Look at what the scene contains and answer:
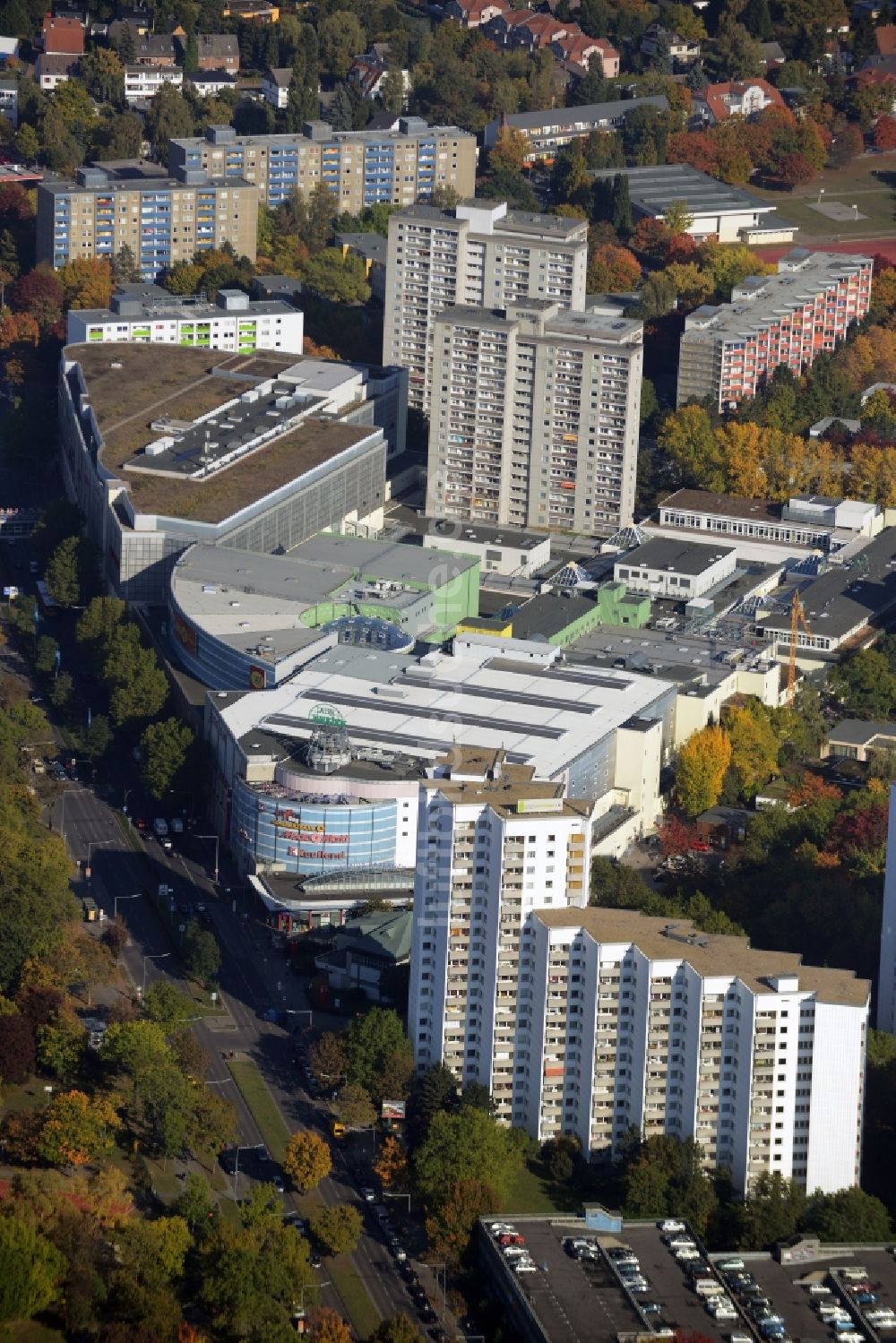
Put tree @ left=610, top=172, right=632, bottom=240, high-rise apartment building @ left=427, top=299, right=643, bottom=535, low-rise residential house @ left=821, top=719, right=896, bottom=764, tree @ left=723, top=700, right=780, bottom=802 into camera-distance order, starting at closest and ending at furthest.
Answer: tree @ left=723, top=700, right=780, bottom=802 < low-rise residential house @ left=821, top=719, right=896, bottom=764 < high-rise apartment building @ left=427, top=299, right=643, bottom=535 < tree @ left=610, top=172, right=632, bottom=240

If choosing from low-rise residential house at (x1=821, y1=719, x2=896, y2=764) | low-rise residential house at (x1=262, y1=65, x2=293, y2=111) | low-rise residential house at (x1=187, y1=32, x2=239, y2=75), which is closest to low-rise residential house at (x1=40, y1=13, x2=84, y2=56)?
low-rise residential house at (x1=187, y1=32, x2=239, y2=75)

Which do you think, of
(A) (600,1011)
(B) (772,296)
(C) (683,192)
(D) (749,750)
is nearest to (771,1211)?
(A) (600,1011)

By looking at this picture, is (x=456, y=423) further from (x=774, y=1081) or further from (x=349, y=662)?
(x=774, y=1081)

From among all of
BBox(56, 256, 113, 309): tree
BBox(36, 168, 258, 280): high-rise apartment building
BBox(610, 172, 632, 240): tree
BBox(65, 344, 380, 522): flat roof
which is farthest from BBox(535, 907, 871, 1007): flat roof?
BBox(610, 172, 632, 240): tree

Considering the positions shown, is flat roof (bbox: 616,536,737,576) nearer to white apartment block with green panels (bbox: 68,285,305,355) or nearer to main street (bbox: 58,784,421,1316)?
white apartment block with green panels (bbox: 68,285,305,355)

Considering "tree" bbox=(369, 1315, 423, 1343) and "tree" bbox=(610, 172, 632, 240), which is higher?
"tree" bbox=(610, 172, 632, 240)

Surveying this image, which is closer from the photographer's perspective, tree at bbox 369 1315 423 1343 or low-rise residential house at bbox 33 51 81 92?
tree at bbox 369 1315 423 1343

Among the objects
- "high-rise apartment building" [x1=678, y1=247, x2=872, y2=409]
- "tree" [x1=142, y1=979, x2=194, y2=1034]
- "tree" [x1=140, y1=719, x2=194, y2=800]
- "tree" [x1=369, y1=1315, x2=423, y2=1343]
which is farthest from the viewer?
"high-rise apartment building" [x1=678, y1=247, x2=872, y2=409]

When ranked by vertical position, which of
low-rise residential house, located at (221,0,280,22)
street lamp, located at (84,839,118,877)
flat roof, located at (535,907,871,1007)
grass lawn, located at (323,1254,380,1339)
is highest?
low-rise residential house, located at (221,0,280,22)
